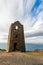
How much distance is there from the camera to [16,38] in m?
36.7

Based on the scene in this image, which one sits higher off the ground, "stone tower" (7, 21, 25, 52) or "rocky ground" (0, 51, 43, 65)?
"stone tower" (7, 21, 25, 52)

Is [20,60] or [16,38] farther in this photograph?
[16,38]

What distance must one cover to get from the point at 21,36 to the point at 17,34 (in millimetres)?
926

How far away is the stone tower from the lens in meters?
36.4

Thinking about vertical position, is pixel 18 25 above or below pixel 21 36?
above

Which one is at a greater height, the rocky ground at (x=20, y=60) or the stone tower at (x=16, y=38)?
the stone tower at (x=16, y=38)

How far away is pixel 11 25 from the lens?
37188 mm

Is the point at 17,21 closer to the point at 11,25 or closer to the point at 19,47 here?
the point at 11,25

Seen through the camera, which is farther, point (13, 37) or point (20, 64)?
point (13, 37)

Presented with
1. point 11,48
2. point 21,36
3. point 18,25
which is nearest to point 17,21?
point 18,25

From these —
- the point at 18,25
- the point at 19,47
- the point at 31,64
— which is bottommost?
the point at 31,64

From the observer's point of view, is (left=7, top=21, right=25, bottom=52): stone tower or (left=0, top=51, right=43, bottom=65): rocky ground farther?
(left=7, top=21, right=25, bottom=52): stone tower

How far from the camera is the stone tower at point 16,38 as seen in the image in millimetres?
36438

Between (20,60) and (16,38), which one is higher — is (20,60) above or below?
below
